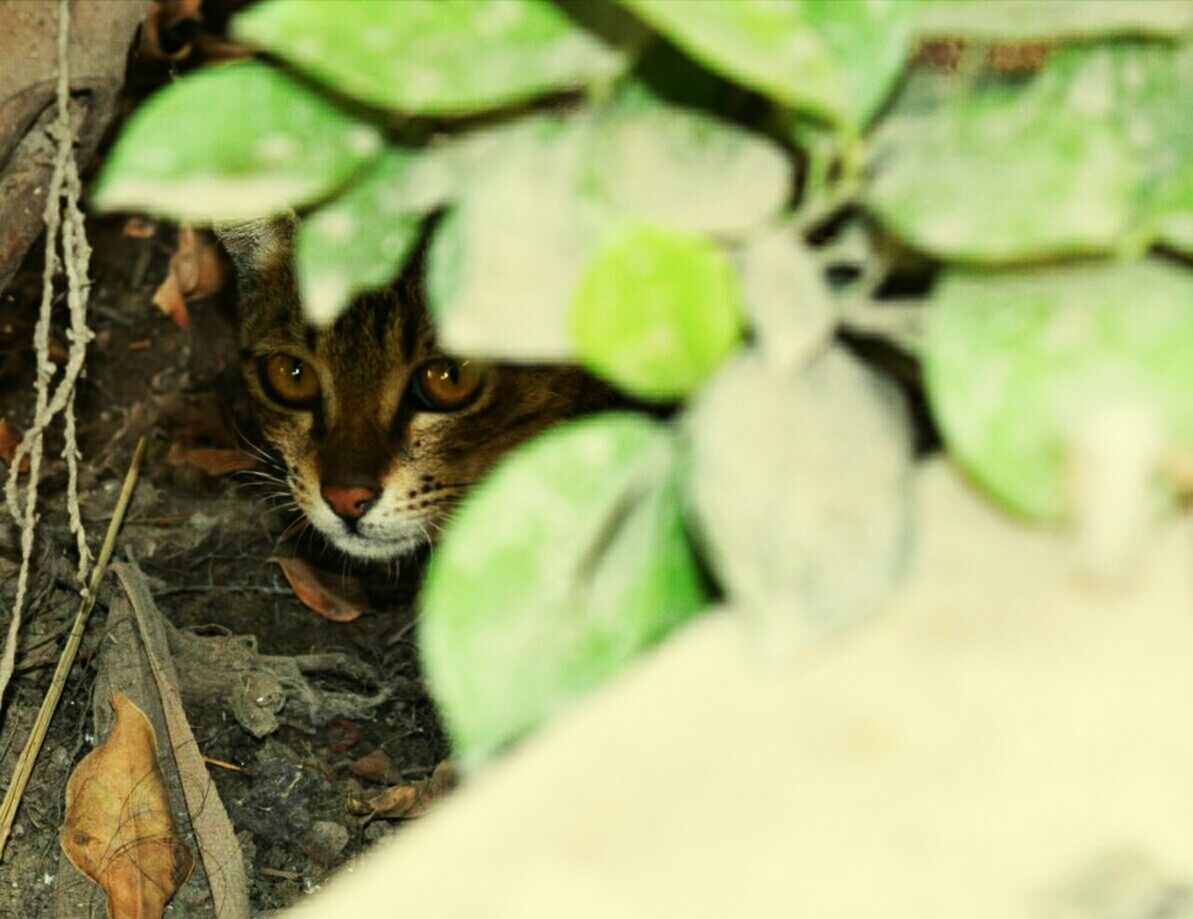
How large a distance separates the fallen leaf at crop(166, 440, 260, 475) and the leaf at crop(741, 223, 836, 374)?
169 cm

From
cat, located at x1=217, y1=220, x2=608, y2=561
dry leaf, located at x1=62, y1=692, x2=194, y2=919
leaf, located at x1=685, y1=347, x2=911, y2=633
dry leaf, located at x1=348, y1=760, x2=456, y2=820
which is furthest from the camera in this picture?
cat, located at x1=217, y1=220, x2=608, y2=561

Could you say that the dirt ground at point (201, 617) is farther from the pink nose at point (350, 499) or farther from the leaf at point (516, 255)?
the leaf at point (516, 255)

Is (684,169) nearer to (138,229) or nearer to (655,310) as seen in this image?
(655,310)

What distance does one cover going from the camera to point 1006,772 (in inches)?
22.0

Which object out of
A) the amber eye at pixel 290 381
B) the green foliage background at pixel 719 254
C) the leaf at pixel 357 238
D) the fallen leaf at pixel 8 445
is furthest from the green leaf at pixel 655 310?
the fallen leaf at pixel 8 445

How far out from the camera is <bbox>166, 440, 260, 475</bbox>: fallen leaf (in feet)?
7.23

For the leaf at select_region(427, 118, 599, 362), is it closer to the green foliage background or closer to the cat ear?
the green foliage background

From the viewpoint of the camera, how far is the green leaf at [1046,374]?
561mm

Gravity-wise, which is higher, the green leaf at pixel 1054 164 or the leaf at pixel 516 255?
the green leaf at pixel 1054 164

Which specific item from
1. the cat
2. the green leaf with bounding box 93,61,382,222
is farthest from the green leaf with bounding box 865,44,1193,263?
the cat

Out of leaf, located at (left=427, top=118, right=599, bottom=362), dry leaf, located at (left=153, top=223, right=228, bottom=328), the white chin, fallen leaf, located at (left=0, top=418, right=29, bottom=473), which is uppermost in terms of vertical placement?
leaf, located at (left=427, top=118, right=599, bottom=362)

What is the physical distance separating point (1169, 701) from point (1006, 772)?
0.08 metres

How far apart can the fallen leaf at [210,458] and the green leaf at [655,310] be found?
169 cm

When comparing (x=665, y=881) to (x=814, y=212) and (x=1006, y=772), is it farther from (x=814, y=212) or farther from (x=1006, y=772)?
(x=814, y=212)
